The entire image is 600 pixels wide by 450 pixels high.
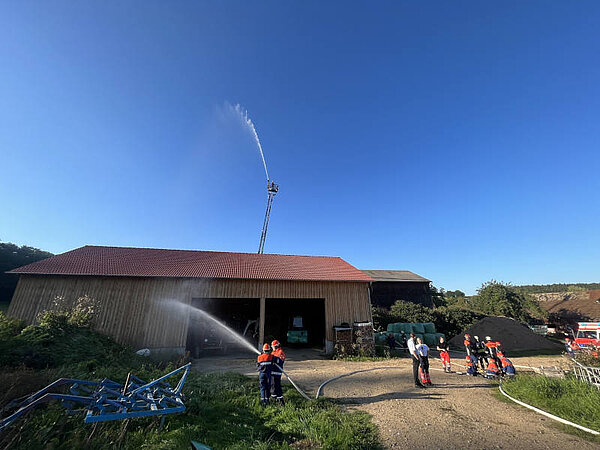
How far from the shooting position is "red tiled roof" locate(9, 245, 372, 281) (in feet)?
50.2

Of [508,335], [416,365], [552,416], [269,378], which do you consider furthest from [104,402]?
[508,335]

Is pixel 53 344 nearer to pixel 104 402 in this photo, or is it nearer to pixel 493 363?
pixel 104 402

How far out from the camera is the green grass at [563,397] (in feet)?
19.3

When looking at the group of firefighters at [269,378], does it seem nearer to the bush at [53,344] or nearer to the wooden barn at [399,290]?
the bush at [53,344]

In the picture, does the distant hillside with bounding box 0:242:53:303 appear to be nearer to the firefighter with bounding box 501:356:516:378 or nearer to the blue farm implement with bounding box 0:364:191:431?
the blue farm implement with bounding box 0:364:191:431

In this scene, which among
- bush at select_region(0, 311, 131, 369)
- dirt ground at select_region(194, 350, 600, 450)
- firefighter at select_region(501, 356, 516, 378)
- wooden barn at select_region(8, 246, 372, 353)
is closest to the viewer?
dirt ground at select_region(194, 350, 600, 450)

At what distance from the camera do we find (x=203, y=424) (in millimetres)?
5895

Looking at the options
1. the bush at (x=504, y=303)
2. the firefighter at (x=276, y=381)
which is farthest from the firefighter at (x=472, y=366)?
the bush at (x=504, y=303)

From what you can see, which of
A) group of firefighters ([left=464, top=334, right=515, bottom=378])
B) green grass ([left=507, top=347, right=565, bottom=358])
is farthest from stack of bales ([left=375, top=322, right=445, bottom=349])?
group of firefighters ([left=464, top=334, right=515, bottom=378])

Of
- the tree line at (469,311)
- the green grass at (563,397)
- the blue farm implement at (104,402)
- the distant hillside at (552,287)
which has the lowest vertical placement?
the green grass at (563,397)

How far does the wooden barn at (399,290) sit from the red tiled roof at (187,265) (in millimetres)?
14377

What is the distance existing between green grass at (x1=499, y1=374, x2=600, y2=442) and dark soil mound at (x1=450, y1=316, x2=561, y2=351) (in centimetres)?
1462

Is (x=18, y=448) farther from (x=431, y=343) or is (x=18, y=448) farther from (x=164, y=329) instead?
(x=431, y=343)

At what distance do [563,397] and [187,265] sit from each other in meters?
19.0
